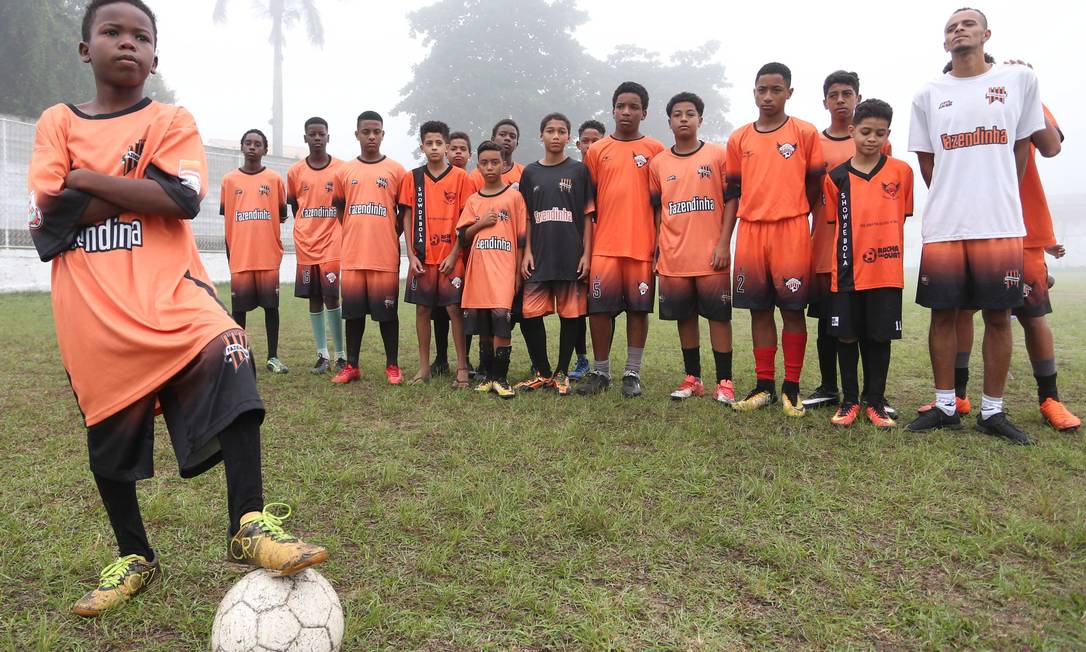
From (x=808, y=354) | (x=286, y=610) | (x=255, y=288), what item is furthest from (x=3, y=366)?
(x=808, y=354)

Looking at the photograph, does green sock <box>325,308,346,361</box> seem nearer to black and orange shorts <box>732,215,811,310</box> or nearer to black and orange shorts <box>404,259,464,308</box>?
black and orange shorts <box>404,259,464,308</box>

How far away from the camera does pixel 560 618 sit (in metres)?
2.24

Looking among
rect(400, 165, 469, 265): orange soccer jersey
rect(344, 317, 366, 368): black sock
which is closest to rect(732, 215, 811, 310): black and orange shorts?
rect(400, 165, 469, 265): orange soccer jersey

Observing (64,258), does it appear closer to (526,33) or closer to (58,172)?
(58,172)

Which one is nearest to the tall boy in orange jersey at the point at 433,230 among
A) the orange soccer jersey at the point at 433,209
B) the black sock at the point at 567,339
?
the orange soccer jersey at the point at 433,209

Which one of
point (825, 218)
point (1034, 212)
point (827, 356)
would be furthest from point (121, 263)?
point (1034, 212)

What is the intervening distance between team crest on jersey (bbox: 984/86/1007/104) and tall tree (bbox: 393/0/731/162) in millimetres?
30493

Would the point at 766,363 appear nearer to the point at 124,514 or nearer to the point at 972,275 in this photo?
the point at 972,275

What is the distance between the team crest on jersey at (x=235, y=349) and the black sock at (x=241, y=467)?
16 centimetres

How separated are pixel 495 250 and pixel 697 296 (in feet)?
5.49

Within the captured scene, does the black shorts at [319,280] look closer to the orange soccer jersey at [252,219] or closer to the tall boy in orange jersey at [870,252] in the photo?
the orange soccer jersey at [252,219]

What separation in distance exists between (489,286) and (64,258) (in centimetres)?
362

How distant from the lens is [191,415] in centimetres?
208

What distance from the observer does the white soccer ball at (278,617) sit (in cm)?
189
